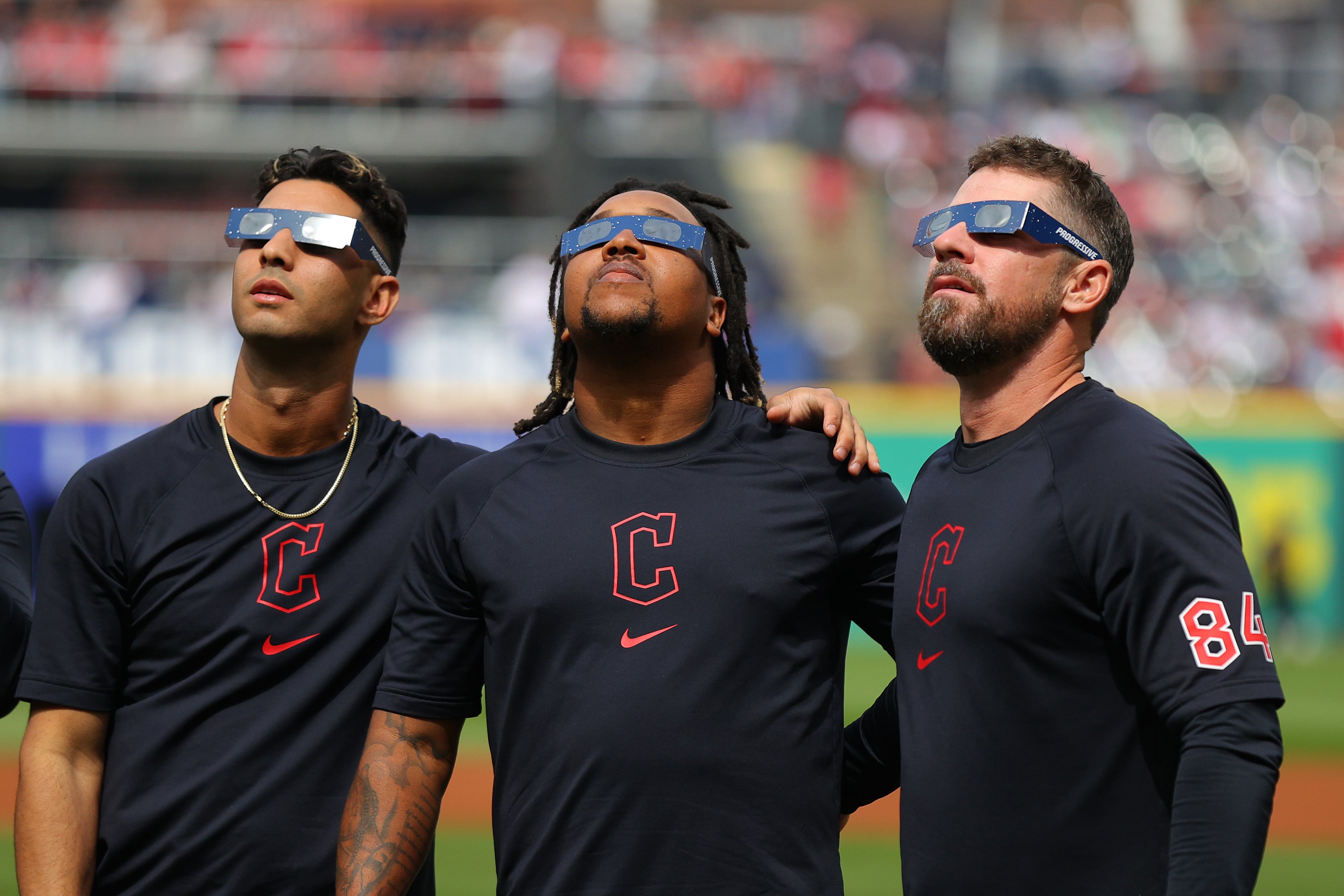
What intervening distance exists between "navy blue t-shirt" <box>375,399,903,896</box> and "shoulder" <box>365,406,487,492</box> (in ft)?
1.15

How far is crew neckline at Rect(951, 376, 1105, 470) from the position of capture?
9.79 feet

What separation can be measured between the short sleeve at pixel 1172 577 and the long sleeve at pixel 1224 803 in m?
0.05

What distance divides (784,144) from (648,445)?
2031 cm

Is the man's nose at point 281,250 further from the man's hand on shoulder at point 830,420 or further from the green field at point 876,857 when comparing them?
the green field at point 876,857

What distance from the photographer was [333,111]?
22.9m

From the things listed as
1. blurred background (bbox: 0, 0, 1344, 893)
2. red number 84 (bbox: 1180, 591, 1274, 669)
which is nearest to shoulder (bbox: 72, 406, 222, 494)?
red number 84 (bbox: 1180, 591, 1274, 669)

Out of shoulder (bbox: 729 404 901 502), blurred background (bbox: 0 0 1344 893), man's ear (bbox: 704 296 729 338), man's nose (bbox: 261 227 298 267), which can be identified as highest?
blurred background (bbox: 0 0 1344 893)

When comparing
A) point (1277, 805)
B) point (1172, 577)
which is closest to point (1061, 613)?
point (1172, 577)

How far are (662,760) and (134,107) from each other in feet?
73.9

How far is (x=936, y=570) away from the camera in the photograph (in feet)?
9.66

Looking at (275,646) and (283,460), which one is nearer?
(275,646)

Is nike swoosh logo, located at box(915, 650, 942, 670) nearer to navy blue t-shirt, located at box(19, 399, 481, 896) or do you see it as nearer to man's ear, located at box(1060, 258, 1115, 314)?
man's ear, located at box(1060, 258, 1115, 314)

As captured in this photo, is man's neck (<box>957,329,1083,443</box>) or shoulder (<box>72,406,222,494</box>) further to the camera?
shoulder (<box>72,406,222,494</box>)

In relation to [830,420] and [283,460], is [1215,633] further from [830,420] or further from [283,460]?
[283,460]
